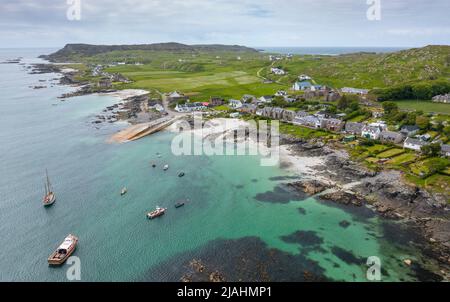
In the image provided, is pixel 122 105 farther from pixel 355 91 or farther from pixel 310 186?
pixel 355 91

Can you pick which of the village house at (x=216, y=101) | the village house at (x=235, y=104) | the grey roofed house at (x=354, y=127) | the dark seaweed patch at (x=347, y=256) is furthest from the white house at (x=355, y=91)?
the dark seaweed patch at (x=347, y=256)

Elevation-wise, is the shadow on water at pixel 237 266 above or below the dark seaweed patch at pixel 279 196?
below

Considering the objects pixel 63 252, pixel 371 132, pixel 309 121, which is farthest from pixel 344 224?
pixel 309 121

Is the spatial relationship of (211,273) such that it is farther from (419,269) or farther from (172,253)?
(419,269)

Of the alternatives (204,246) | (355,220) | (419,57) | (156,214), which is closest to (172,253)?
(204,246)

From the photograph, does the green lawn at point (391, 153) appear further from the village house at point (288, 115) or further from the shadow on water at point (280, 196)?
the village house at point (288, 115)
